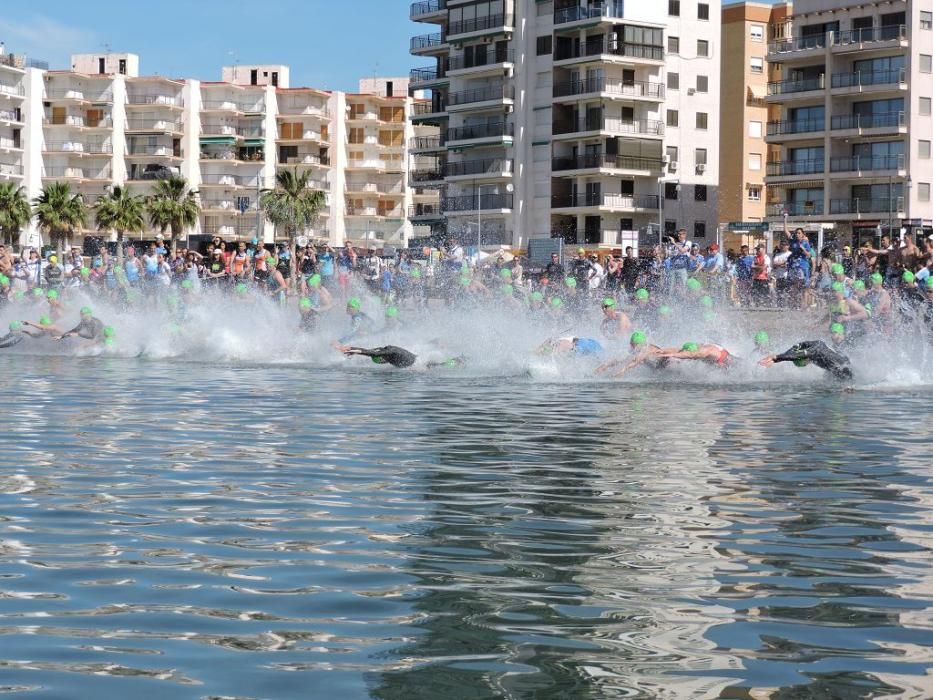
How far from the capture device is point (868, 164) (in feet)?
231

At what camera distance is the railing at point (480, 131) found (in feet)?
264

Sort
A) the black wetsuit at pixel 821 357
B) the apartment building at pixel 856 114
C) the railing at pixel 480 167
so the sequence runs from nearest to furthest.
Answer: the black wetsuit at pixel 821 357, the apartment building at pixel 856 114, the railing at pixel 480 167

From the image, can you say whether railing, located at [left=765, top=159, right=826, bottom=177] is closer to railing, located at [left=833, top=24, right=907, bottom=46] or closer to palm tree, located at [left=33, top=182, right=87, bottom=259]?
railing, located at [left=833, top=24, right=907, bottom=46]

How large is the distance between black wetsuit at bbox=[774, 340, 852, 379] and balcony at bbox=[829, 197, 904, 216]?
50796mm

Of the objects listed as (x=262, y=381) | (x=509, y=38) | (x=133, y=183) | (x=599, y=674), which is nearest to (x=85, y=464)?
(x=599, y=674)

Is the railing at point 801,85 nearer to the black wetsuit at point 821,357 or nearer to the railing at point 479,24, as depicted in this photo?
the railing at point 479,24

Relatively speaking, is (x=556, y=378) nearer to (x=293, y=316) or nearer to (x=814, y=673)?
(x=293, y=316)

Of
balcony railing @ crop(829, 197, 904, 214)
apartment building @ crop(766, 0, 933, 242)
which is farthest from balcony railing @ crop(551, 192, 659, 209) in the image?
balcony railing @ crop(829, 197, 904, 214)

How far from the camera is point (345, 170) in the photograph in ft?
392

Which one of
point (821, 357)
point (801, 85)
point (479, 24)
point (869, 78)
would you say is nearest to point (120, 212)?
point (479, 24)

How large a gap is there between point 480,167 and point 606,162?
9.08 m

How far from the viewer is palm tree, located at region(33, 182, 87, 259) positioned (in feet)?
316

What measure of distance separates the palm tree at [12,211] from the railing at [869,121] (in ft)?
181

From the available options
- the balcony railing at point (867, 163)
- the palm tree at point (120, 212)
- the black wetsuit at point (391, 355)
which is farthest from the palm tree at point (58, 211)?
the black wetsuit at point (391, 355)
